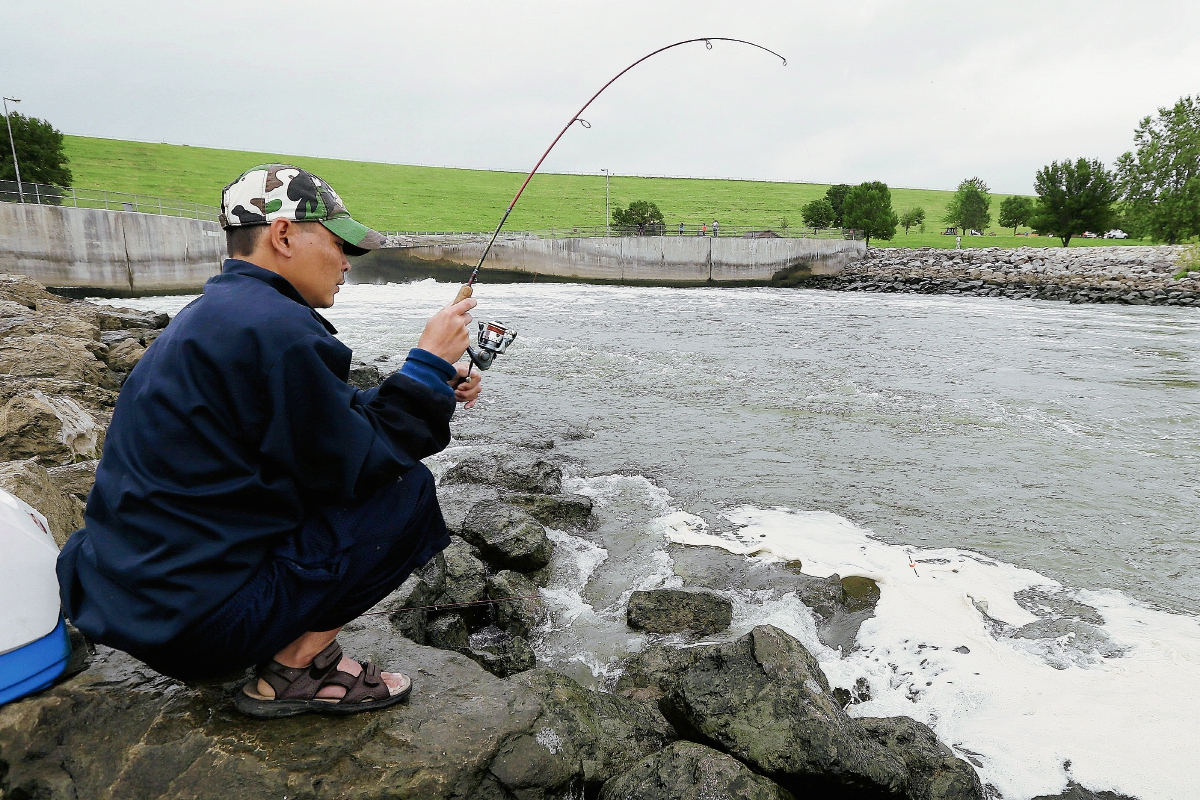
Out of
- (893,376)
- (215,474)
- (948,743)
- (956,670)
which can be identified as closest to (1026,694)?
(956,670)

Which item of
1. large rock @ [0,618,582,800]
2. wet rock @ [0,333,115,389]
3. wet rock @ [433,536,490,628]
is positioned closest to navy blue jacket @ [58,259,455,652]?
large rock @ [0,618,582,800]

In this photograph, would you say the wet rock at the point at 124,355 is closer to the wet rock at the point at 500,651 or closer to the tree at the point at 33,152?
the wet rock at the point at 500,651

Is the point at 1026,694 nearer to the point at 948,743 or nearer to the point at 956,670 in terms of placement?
the point at 956,670

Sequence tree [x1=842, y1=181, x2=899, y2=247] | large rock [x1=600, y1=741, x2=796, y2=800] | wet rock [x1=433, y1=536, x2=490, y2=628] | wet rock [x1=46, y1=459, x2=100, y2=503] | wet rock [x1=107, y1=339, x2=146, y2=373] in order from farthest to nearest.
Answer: tree [x1=842, y1=181, x2=899, y2=247] < wet rock [x1=107, y1=339, x2=146, y2=373] < wet rock [x1=433, y1=536, x2=490, y2=628] < wet rock [x1=46, y1=459, x2=100, y2=503] < large rock [x1=600, y1=741, x2=796, y2=800]

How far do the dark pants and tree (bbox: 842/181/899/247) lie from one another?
216 ft

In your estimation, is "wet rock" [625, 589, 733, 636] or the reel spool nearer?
the reel spool

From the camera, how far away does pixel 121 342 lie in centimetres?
1186

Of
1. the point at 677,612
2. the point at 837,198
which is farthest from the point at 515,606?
the point at 837,198

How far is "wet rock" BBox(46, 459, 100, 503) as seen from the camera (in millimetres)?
4047

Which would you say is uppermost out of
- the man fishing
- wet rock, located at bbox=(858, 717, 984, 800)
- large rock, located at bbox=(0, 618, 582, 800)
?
the man fishing

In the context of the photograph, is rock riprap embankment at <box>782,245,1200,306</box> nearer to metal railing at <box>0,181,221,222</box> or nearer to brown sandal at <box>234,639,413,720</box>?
brown sandal at <box>234,639,413,720</box>

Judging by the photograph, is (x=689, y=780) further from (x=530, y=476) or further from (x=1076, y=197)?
(x=1076, y=197)

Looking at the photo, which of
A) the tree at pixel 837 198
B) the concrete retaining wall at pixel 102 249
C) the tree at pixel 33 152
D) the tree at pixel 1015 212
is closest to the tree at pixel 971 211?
the tree at pixel 1015 212

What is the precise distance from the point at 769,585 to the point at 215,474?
448 centimetres
